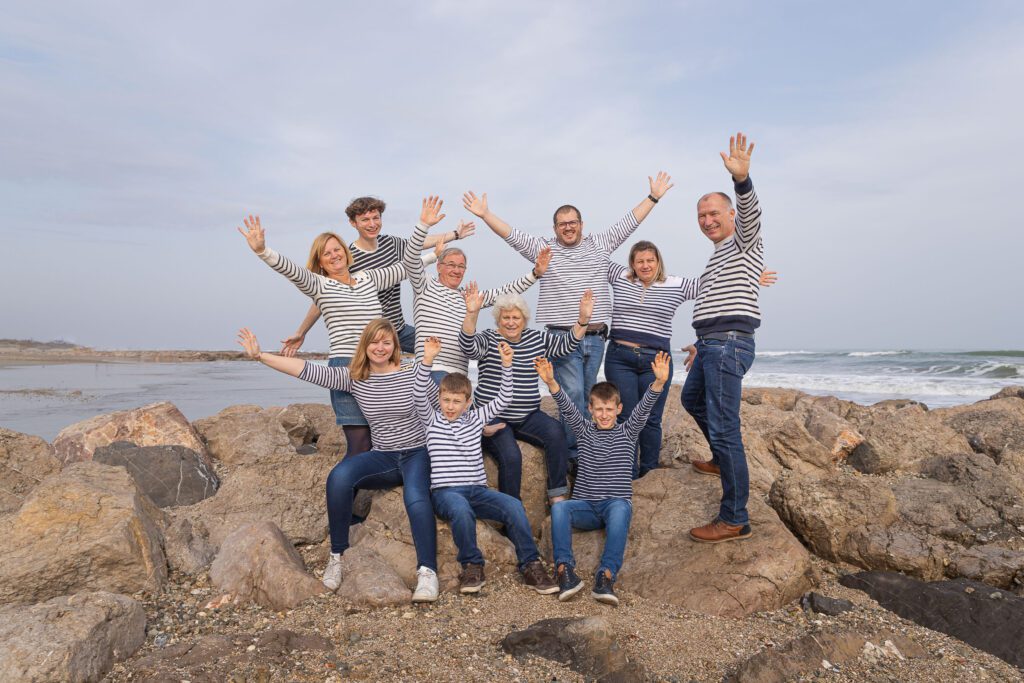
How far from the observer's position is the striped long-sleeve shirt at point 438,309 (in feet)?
17.5

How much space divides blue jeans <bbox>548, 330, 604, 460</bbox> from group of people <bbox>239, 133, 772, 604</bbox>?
0.01 meters

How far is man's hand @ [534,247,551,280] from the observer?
5535mm

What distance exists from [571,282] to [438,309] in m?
1.22

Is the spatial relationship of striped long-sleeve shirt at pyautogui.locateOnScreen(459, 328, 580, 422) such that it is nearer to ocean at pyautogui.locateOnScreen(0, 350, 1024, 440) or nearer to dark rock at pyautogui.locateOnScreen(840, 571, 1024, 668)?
dark rock at pyautogui.locateOnScreen(840, 571, 1024, 668)

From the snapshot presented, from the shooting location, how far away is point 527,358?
5227 millimetres

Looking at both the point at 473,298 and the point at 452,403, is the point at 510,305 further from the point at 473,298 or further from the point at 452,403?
the point at 452,403

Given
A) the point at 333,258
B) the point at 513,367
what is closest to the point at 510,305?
the point at 513,367

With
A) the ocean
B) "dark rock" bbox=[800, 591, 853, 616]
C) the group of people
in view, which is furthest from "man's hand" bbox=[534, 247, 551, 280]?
the ocean

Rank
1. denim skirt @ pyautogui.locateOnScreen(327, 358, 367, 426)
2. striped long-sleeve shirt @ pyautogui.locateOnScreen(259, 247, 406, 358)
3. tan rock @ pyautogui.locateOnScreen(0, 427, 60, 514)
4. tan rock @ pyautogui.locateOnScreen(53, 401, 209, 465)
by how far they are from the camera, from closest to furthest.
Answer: denim skirt @ pyautogui.locateOnScreen(327, 358, 367, 426), striped long-sleeve shirt @ pyautogui.locateOnScreen(259, 247, 406, 358), tan rock @ pyautogui.locateOnScreen(0, 427, 60, 514), tan rock @ pyautogui.locateOnScreen(53, 401, 209, 465)

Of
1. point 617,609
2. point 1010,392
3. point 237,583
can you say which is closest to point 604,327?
point 617,609

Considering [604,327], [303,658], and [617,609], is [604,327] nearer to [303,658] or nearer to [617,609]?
[617,609]

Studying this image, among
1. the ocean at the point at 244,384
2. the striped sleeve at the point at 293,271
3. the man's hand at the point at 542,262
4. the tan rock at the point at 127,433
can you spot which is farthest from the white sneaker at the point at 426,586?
the ocean at the point at 244,384

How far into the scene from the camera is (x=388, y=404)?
4801mm

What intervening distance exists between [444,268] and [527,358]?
1043 millimetres
